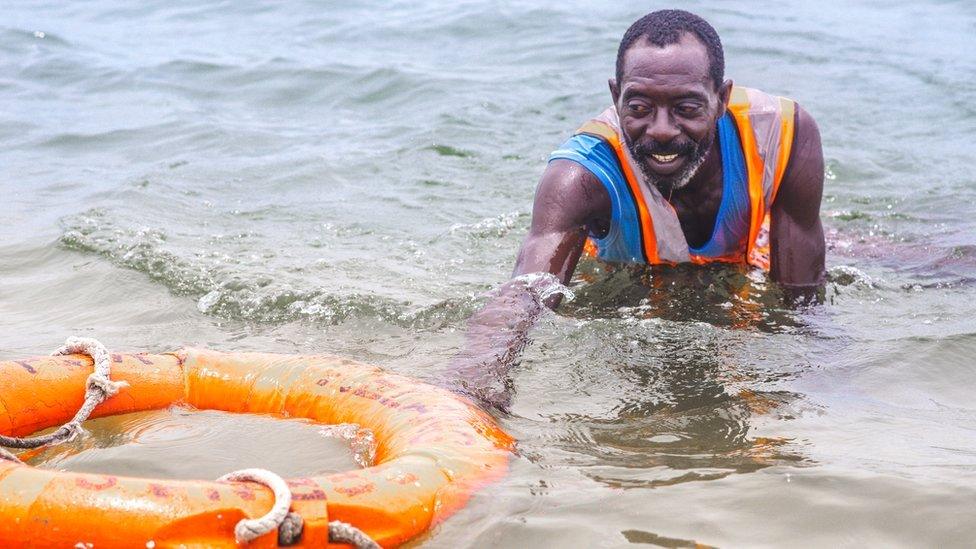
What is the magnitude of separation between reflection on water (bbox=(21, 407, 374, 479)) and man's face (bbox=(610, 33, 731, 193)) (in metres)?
1.68

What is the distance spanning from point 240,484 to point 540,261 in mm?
1991

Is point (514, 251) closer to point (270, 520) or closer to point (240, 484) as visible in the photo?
point (240, 484)

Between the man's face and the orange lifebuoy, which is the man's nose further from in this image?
the orange lifebuoy

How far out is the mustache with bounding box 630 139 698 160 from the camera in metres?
4.16

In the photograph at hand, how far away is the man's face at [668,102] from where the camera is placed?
404 cm

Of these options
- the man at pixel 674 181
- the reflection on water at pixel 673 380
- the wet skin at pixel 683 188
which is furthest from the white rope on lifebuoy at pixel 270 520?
the wet skin at pixel 683 188

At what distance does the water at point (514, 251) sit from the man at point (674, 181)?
16cm

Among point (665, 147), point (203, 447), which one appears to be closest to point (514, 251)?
point (665, 147)

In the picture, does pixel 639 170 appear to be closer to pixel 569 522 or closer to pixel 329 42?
pixel 569 522

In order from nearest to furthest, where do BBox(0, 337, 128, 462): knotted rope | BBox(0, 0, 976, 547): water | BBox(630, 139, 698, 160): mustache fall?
BBox(0, 0, 976, 547): water < BBox(0, 337, 128, 462): knotted rope < BBox(630, 139, 698, 160): mustache

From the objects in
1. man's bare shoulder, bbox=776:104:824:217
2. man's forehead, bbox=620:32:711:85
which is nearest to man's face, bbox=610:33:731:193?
man's forehead, bbox=620:32:711:85

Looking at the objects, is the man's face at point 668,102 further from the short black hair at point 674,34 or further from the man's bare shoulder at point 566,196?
the man's bare shoulder at point 566,196

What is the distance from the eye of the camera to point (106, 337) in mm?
4441

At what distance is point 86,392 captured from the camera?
10.5ft
